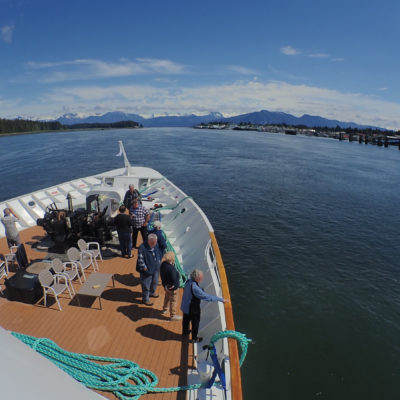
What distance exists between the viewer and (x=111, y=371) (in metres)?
4.38

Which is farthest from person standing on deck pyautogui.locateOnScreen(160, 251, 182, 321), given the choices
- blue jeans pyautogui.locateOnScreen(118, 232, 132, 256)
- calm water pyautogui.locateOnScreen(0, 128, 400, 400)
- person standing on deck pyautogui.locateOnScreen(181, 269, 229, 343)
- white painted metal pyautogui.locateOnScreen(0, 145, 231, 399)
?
calm water pyautogui.locateOnScreen(0, 128, 400, 400)

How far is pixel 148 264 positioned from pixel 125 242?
2.46 metres

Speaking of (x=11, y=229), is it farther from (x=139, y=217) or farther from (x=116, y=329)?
(x=116, y=329)

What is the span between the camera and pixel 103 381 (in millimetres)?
4289

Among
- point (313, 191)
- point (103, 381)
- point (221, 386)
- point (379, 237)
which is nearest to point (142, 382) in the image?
point (103, 381)

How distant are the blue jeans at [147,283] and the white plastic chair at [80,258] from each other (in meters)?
1.67

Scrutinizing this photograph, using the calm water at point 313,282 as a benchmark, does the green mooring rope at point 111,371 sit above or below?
above

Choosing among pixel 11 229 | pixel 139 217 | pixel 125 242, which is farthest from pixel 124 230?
pixel 11 229

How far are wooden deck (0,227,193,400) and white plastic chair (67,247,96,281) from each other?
504mm

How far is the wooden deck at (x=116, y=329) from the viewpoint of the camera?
4.73 m

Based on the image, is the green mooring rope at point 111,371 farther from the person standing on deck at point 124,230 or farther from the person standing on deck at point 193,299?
the person standing on deck at point 124,230

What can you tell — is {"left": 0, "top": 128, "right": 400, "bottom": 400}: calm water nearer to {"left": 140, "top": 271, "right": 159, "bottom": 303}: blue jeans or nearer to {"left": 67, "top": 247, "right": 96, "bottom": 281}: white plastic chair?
{"left": 140, "top": 271, "right": 159, "bottom": 303}: blue jeans

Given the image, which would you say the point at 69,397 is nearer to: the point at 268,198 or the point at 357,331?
the point at 357,331

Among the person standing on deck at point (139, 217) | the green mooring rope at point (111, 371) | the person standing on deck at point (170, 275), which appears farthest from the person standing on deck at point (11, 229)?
the person standing on deck at point (170, 275)
